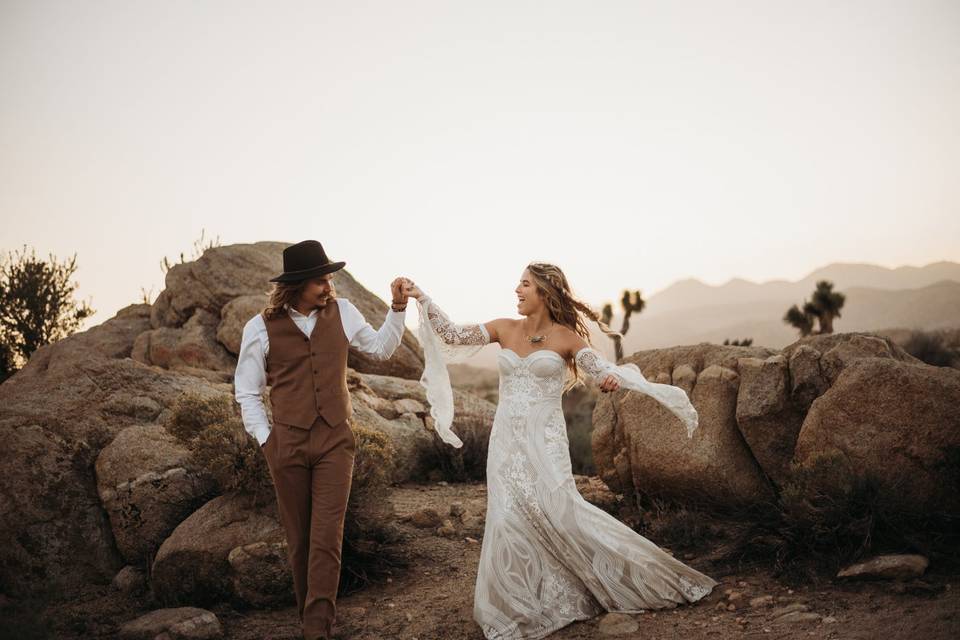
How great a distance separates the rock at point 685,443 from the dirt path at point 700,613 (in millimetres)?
1038

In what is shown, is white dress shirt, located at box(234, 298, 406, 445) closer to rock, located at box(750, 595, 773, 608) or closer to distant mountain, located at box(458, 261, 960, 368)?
rock, located at box(750, 595, 773, 608)

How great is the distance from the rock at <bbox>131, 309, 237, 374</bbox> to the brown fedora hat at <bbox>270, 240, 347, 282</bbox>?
7000mm

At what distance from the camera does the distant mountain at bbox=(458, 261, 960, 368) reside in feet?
239

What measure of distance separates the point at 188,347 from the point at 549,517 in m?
8.36

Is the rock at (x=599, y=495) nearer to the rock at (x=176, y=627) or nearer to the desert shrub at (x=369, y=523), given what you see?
the desert shrub at (x=369, y=523)

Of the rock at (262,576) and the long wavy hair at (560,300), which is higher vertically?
the long wavy hair at (560,300)

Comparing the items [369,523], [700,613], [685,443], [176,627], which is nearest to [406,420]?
[369,523]

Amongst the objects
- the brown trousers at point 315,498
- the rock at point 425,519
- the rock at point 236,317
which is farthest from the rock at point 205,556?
the rock at point 236,317

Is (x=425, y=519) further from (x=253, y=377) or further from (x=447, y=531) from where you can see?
(x=253, y=377)

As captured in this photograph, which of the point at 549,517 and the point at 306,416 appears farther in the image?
the point at 549,517

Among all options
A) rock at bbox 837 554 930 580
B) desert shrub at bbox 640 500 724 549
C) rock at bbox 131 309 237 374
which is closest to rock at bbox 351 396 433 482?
rock at bbox 131 309 237 374

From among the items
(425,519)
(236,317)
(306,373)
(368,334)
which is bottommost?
(425,519)

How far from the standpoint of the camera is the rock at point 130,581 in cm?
638

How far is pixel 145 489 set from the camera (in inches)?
267
